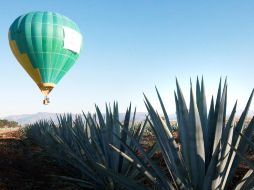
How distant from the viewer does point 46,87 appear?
21.0 metres

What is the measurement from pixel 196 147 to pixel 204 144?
0.15 metres

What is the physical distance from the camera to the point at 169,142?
323 cm

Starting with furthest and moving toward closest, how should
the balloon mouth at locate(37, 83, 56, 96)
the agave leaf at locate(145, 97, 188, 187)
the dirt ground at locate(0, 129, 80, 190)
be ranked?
the balloon mouth at locate(37, 83, 56, 96) < the dirt ground at locate(0, 129, 80, 190) < the agave leaf at locate(145, 97, 188, 187)

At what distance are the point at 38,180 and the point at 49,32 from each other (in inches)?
522

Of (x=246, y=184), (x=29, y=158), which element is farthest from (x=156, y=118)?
(x=29, y=158)

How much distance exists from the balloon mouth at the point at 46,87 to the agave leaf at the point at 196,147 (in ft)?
Result: 60.7

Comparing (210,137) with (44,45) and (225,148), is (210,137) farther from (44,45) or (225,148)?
(44,45)

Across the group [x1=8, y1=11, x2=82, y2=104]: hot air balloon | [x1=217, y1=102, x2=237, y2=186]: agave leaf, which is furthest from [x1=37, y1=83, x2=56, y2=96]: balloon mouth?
[x1=217, y1=102, x2=237, y2=186]: agave leaf

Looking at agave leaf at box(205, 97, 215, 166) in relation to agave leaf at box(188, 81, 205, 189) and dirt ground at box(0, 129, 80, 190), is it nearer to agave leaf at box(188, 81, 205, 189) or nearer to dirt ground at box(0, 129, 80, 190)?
agave leaf at box(188, 81, 205, 189)

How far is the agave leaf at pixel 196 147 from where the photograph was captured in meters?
3.09

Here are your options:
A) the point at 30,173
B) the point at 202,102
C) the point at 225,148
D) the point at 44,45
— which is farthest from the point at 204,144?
the point at 44,45

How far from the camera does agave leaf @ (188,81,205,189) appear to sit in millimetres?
3088

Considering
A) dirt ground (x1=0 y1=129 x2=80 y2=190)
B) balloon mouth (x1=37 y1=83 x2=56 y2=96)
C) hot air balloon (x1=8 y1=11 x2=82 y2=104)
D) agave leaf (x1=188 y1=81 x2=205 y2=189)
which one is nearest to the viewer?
agave leaf (x1=188 y1=81 x2=205 y2=189)

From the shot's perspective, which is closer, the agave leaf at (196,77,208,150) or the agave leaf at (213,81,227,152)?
the agave leaf at (213,81,227,152)
